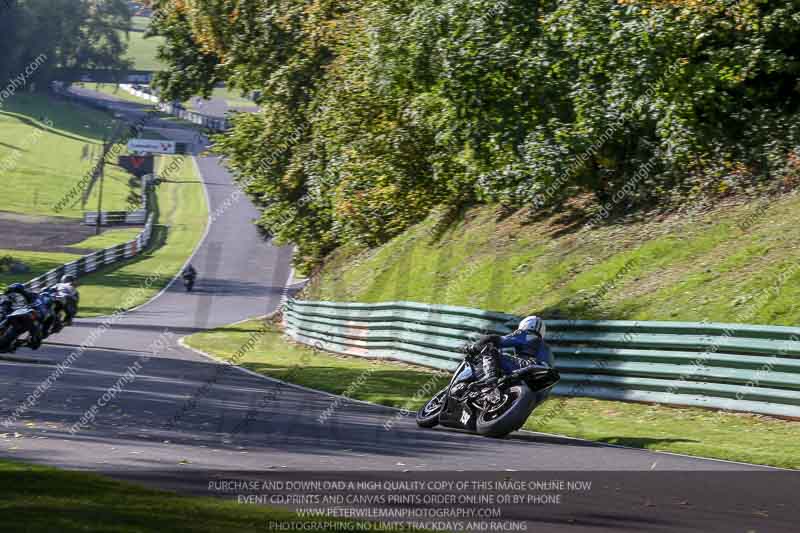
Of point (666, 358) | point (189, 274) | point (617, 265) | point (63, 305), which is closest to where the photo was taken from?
point (666, 358)

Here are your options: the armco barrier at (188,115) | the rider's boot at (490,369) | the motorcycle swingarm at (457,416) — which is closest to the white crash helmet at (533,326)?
the rider's boot at (490,369)

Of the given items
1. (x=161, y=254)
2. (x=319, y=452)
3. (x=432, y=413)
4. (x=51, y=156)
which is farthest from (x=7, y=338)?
(x=51, y=156)

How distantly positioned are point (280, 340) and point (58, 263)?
25.4 m

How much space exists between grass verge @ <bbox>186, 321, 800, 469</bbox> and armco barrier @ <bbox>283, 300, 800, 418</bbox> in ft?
0.79

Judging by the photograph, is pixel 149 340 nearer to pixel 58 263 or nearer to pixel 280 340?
pixel 280 340

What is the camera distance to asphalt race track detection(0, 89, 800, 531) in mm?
8102

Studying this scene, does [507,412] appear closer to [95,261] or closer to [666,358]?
[666,358]

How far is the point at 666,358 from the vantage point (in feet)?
51.2

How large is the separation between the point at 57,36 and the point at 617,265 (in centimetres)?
10908

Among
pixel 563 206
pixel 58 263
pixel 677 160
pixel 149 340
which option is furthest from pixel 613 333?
pixel 58 263

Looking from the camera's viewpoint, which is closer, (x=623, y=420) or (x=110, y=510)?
(x=110, y=510)

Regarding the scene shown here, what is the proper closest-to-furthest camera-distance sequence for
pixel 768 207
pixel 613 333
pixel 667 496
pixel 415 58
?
pixel 667 496 → pixel 613 333 → pixel 768 207 → pixel 415 58

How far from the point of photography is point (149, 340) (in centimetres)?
2995

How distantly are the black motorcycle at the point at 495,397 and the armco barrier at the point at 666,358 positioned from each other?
12.9 feet
